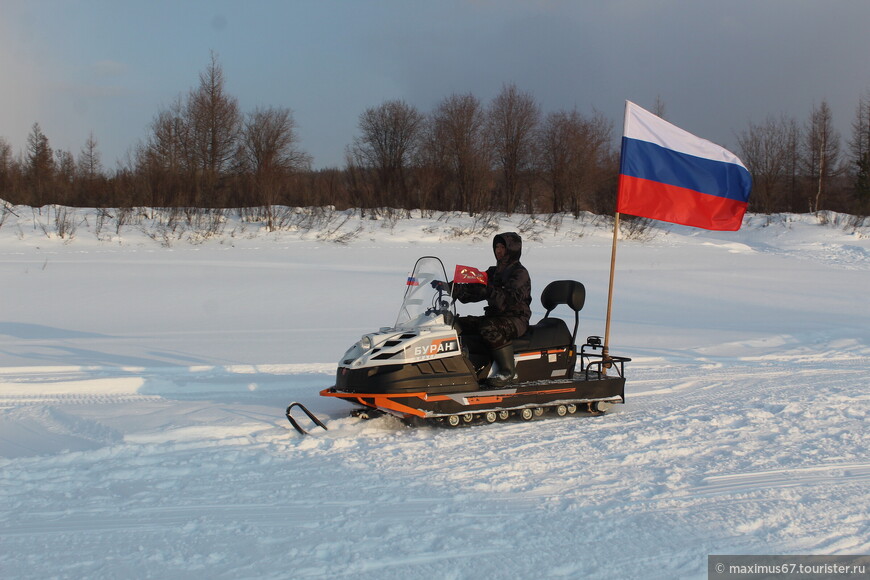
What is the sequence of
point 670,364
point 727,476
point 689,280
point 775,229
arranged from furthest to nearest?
point 775,229 < point 689,280 < point 670,364 < point 727,476

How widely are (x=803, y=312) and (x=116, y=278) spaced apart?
15675 mm

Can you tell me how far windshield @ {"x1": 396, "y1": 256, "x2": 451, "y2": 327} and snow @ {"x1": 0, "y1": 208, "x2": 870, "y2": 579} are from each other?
3.31 feet

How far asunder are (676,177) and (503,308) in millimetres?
2939

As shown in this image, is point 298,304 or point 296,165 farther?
point 296,165

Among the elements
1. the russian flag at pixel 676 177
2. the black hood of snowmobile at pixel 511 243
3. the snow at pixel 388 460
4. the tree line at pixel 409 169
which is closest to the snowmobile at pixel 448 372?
the snow at pixel 388 460

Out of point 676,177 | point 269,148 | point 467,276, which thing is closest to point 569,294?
point 467,276

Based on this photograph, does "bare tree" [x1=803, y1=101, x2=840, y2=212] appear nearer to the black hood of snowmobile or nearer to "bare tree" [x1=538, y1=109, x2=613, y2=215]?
"bare tree" [x1=538, y1=109, x2=613, y2=215]

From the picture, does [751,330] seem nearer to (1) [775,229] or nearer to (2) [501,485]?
(2) [501,485]

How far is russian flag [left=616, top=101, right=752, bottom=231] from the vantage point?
25.8 feet

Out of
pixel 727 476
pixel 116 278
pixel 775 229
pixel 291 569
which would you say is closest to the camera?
pixel 291 569

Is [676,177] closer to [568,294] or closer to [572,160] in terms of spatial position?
[568,294]

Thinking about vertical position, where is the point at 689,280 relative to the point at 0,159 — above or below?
below

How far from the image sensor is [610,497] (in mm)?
4465

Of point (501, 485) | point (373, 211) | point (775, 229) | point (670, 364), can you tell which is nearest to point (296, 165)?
point (373, 211)
